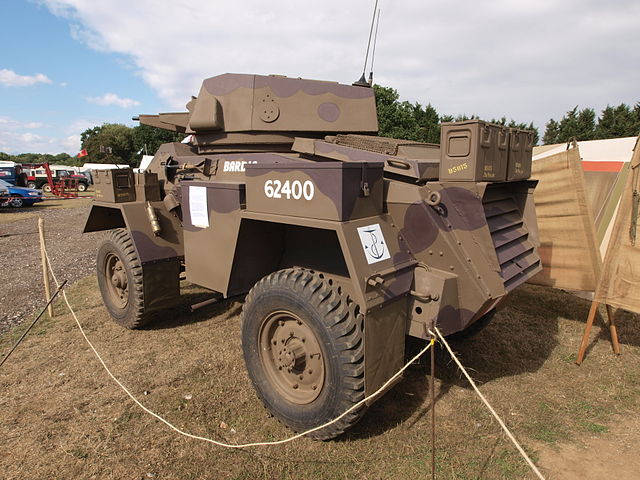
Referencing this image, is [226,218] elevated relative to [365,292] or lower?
elevated

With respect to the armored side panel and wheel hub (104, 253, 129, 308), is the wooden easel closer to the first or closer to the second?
the armored side panel

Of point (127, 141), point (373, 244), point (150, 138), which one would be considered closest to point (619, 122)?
point (373, 244)

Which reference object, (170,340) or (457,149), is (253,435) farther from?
(457,149)

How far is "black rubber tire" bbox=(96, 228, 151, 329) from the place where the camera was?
14.7 feet

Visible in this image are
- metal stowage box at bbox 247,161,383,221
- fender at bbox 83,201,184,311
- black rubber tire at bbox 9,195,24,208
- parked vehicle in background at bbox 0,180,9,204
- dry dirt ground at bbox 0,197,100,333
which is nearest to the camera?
metal stowage box at bbox 247,161,383,221

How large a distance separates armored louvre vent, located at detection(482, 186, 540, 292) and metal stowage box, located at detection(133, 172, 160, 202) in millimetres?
3460

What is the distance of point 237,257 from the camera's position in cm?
342

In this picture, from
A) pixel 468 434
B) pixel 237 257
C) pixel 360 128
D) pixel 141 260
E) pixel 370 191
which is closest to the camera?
pixel 370 191

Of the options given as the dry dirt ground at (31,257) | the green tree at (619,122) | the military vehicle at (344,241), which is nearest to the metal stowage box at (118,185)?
the military vehicle at (344,241)

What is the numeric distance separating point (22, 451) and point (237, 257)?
1953 millimetres

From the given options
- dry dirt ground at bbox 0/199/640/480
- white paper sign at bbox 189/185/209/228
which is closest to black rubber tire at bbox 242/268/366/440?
dry dirt ground at bbox 0/199/640/480

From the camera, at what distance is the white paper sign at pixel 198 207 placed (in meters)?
3.56

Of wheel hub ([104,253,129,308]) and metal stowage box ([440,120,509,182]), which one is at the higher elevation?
metal stowage box ([440,120,509,182])

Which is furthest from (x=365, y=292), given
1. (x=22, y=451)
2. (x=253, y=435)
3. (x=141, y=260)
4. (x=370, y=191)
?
(x=141, y=260)
